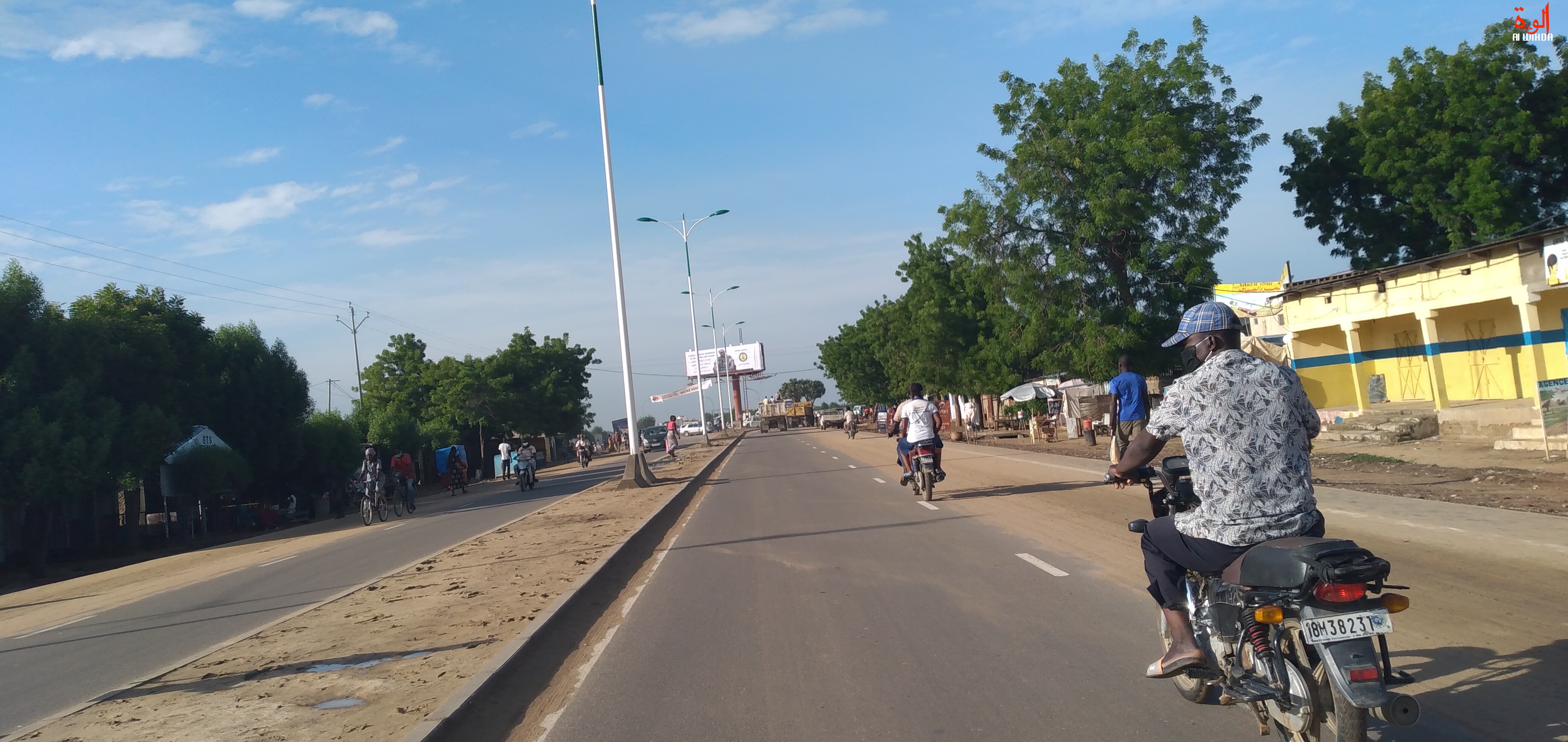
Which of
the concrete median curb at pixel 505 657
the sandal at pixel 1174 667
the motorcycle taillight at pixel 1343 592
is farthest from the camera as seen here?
the concrete median curb at pixel 505 657

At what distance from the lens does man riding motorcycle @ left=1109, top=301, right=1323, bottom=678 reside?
4422 millimetres

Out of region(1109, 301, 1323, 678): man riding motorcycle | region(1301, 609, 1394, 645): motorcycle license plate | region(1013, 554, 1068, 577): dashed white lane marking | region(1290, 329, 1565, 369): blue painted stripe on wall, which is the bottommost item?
region(1013, 554, 1068, 577): dashed white lane marking

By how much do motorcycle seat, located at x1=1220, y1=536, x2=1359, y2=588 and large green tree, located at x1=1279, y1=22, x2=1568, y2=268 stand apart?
102 feet

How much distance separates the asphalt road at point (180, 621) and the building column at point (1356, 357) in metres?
22.3

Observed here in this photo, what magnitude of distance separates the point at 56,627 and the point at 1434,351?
90.4 feet

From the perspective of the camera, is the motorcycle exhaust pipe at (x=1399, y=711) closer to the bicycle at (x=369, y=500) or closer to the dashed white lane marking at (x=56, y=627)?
the dashed white lane marking at (x=56, y=627)

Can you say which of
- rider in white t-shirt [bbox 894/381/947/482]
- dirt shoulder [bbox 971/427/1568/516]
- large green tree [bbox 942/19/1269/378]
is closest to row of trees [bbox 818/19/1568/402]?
large green tree [bbox 942/19/1269/378]

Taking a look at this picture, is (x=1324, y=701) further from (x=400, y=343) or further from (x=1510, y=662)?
(x=400, y=343)

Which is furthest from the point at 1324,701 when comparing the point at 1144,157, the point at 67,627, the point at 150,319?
the point at 150,319

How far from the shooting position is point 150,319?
27547 millimetres

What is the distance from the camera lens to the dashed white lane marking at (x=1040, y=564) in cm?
923

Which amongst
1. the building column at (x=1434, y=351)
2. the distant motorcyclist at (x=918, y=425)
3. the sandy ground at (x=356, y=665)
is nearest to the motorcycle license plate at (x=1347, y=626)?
the sandy ground at (x=356, y=665)

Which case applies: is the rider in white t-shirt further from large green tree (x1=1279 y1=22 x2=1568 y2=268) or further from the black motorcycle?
large green tree (x1=1279 y1=22 x2=1568 y2=268)

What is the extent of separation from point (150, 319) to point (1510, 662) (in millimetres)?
30670
